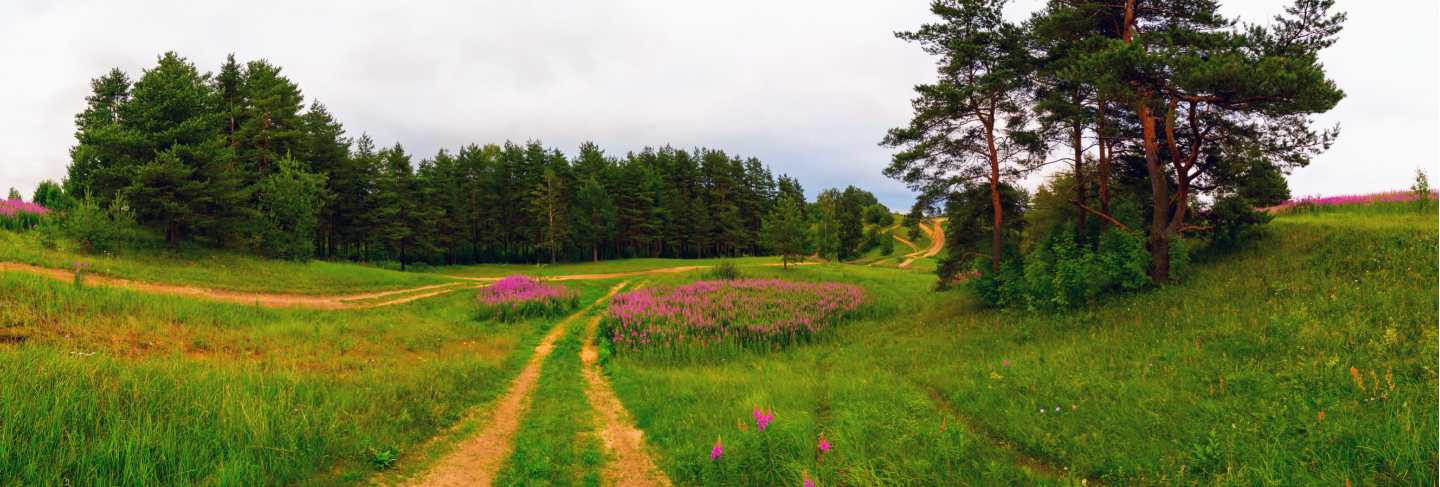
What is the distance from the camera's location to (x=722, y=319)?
17.3m

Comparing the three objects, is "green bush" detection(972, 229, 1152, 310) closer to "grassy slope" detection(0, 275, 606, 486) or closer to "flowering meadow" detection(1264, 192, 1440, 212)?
"flowering meadow" detection(1264, 192, 1440, 212)

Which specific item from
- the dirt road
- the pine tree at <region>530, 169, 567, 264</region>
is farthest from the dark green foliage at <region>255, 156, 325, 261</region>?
the pine tree at <region>530, 169, 567, 264</region>

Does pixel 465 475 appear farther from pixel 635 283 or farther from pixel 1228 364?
pixel 635 283

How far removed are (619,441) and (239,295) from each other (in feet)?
63.6

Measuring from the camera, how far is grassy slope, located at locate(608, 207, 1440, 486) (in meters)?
5.42

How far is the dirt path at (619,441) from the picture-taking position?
6.47 meters

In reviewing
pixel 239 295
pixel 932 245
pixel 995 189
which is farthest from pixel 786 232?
pixel 932 245

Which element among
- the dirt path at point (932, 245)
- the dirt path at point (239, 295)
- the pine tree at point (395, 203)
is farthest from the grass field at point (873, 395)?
the dirt path at point (932, 245)

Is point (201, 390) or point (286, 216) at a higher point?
point (286, 216)

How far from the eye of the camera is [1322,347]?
7324 millimetres

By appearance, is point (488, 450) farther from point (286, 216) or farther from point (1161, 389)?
point (286, 216)

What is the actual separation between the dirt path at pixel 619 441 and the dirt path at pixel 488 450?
1.38 m

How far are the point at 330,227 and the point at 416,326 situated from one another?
41.1 metres

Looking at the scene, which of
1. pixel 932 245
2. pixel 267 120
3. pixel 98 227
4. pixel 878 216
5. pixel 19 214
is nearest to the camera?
pixel 98 227
